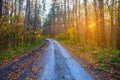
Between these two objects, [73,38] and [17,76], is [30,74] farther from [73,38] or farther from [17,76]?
[73,38]

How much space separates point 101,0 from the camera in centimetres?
2314

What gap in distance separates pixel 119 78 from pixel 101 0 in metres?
14.3

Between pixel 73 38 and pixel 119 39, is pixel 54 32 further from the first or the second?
pixel 119 39

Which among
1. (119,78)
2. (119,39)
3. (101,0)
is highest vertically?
(101,0)

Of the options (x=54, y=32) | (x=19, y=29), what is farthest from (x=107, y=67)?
(x=54, y=32)

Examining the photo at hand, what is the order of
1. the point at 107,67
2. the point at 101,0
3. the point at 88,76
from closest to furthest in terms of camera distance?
the point at 88,76, the point at 107,67, the point at 101,0

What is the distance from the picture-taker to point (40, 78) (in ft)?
32.0

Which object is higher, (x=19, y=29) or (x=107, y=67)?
(x=19, y=29)

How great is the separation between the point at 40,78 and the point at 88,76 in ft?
Answer: 7.73

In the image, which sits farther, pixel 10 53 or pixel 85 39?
pixel 85 39

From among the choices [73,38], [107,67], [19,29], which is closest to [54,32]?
[73,38]

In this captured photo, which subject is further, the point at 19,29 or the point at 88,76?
the point at 19,29

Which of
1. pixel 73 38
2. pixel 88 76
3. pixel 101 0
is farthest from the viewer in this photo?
pixel 73 38

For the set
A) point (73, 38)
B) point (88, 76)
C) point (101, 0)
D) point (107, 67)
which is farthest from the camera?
point (73, 38)
